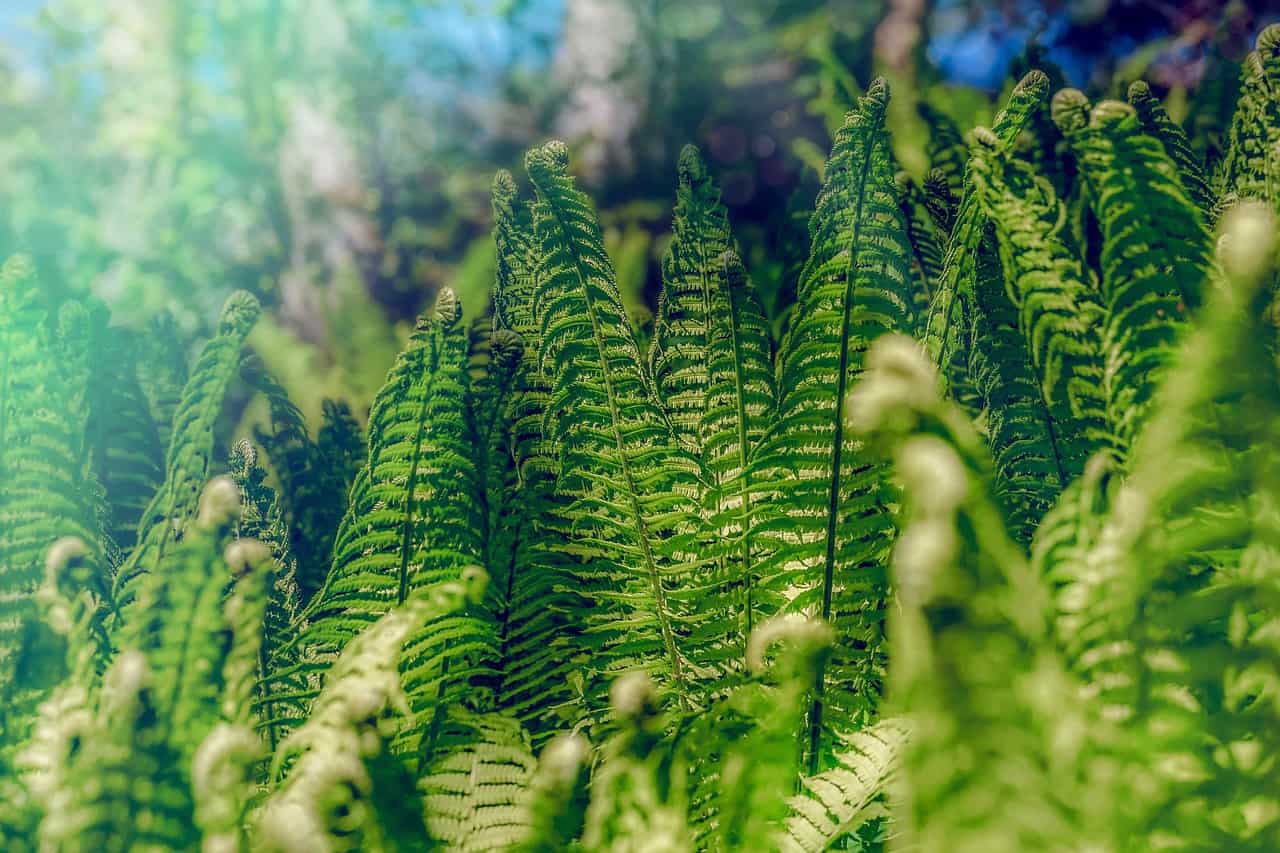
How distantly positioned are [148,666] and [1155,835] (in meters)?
0.25

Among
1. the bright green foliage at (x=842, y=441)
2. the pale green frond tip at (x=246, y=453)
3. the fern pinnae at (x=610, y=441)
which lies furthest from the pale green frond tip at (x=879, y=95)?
the pale green frond tip at (x=246, y=453)

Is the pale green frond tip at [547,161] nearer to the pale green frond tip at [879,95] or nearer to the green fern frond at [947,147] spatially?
the pale green frond tip at [879,95]

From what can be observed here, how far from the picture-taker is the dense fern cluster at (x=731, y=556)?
21 centimetres

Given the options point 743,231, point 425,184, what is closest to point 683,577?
point 743,231

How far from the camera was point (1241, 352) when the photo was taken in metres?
0.22

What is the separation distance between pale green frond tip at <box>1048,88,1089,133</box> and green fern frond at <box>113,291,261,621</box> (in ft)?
1.05

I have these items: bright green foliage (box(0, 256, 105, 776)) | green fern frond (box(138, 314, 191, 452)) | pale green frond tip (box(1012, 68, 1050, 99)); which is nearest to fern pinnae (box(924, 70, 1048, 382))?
pale green frond tip (box(1012, 68, 1050, 99))

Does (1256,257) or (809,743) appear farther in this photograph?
(809,743)

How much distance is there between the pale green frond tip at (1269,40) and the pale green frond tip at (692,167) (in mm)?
233

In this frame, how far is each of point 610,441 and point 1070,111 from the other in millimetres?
205

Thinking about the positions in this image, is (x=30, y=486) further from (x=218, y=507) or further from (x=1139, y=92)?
(x=1139, y=92)

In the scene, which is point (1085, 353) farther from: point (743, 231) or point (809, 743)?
point (743, 231)

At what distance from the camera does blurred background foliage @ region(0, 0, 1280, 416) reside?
55.4 inches

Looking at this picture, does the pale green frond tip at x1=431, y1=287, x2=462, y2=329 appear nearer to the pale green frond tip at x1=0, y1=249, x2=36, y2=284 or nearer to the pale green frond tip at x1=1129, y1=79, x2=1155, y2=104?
the pale green frond tip at x1=0, y1=249, x2=36, y2=284
